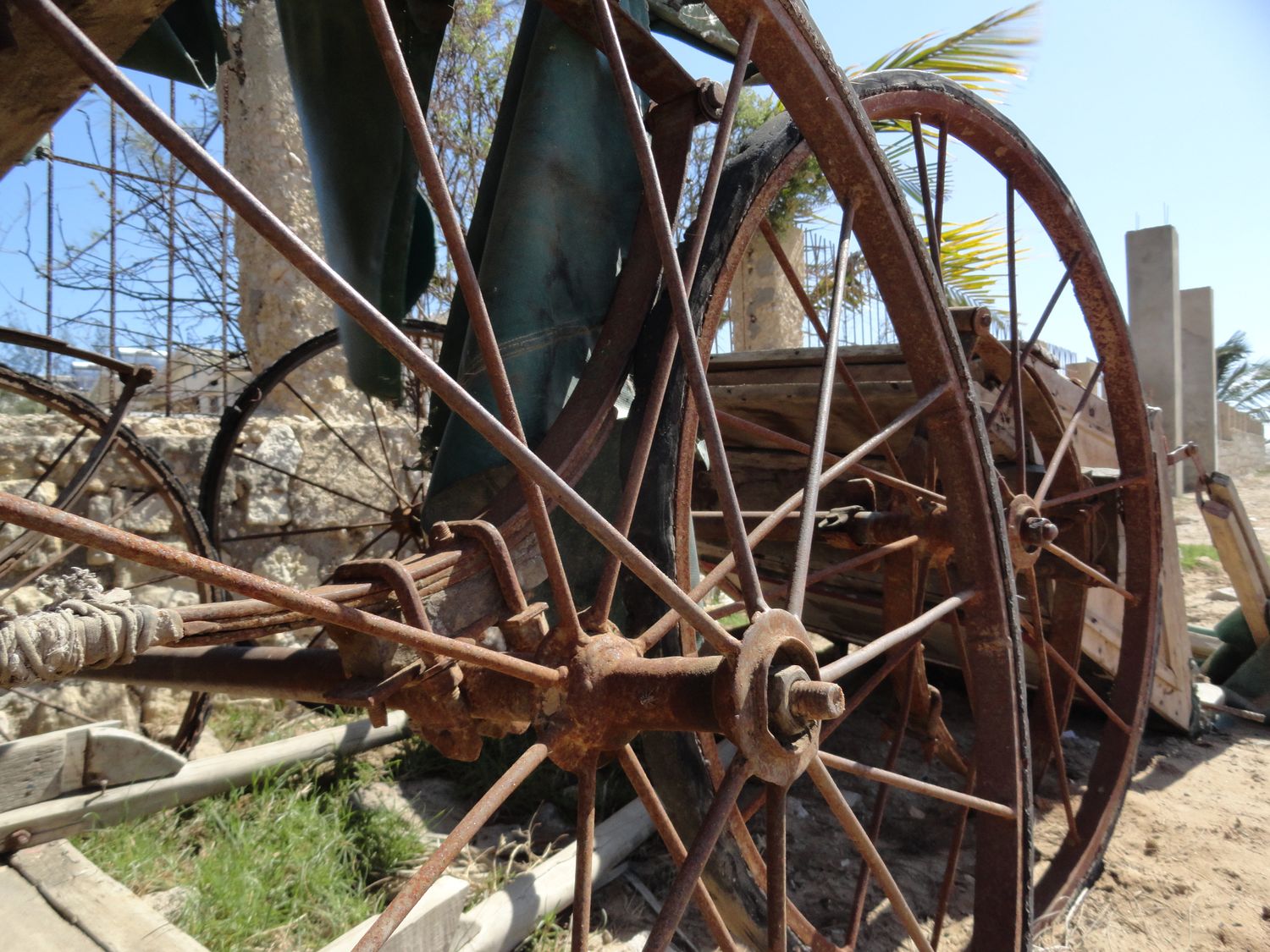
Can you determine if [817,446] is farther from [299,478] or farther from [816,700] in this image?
[299,478]

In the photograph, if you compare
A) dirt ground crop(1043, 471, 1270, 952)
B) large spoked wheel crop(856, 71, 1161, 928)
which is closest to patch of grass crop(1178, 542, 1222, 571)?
dirt ground crop(1043, 471, 1270, 952)

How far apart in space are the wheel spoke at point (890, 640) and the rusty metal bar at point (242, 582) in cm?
46

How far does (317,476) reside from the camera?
A: 3.80 meters

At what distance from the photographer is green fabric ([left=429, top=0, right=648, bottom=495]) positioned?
139cm

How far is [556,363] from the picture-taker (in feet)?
4.62

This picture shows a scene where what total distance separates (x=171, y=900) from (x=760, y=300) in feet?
23.8

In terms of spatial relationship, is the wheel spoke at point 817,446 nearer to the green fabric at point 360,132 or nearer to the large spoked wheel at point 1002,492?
the large spoked wheel at point 1002,492

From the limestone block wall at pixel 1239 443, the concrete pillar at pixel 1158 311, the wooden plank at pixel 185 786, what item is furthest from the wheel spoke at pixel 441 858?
the limestone block wall at pixel 1239 443

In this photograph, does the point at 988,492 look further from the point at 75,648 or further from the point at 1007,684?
the point at 75,648

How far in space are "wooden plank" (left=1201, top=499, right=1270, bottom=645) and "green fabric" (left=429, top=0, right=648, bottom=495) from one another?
3.44m

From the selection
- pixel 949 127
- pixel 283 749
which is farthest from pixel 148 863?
pixel 949 127

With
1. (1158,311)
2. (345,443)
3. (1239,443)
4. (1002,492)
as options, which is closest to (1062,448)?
(1002,492)

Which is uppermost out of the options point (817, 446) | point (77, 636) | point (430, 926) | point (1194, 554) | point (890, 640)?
point (817, 446)

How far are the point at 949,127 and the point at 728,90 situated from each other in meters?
0.93
